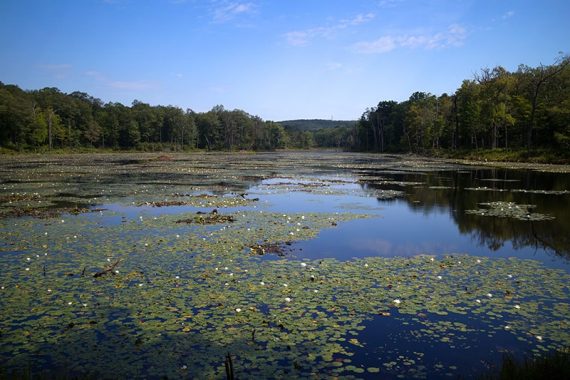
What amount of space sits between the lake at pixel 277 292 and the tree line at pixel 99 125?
4066 inches

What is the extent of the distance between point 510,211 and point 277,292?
59.7ft

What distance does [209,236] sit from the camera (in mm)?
16766

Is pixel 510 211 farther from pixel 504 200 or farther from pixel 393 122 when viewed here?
pixel 393 122

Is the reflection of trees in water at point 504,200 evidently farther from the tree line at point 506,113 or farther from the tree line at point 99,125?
the tree line at point 99,125

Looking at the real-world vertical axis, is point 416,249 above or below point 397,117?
below

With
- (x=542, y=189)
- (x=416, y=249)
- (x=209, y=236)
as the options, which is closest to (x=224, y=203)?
(x=209, y=236)

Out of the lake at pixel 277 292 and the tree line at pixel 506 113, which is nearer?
the lake at pixel 277 292

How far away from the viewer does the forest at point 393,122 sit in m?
77.1

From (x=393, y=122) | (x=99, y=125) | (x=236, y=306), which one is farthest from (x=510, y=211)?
(x=99, y=125)

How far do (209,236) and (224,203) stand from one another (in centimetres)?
923

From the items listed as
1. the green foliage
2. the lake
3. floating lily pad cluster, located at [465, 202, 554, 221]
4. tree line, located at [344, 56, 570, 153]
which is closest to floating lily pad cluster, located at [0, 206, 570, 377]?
the lake

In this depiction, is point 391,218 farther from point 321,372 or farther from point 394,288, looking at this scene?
point 321,372

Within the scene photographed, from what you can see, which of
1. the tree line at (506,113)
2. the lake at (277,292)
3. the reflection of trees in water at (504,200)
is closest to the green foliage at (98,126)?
the tree line at (506,113)

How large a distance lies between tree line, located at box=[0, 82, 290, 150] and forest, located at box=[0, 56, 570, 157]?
0.31m
